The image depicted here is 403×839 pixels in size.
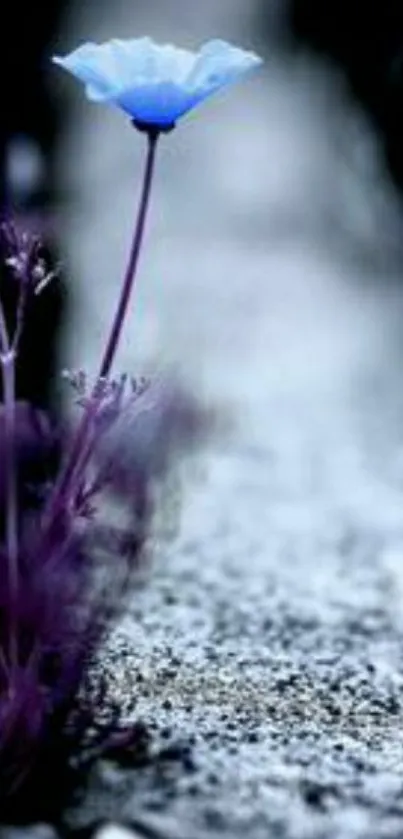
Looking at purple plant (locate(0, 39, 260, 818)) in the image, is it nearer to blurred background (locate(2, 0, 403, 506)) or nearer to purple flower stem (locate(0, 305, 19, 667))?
purple flower stem (locate(0, 305, 19, 667))

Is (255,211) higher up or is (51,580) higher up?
Answer: (255,211)

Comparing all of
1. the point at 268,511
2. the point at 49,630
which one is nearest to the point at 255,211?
the point at 268,511

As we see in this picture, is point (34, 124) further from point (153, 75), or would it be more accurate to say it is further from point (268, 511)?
point (153, 75)

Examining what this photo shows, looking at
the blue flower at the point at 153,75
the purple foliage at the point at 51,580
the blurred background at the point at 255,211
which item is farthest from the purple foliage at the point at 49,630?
the blurred background at the point at 255,211

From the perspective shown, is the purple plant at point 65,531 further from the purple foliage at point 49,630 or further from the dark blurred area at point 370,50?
the dark blurred area at point 370,50

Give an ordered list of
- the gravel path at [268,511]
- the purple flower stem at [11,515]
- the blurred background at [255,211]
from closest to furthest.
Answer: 1. the purple flower stem at [11,515]
2. the gravel path at [268,511]
3. the blurred background at [255,211]
